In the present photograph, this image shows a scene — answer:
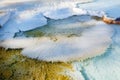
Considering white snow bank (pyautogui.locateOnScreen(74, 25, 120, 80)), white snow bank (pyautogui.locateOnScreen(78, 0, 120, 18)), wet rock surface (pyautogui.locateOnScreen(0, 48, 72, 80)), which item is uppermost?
white snow bank (pyautogui.locateOnScreen(78, 0, 120, 18))

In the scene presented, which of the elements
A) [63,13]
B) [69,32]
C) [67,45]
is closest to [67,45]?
[67,45]

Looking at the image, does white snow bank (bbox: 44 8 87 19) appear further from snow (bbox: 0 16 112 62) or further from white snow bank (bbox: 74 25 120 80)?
white snow bank (bbox: 74 25 120 80)

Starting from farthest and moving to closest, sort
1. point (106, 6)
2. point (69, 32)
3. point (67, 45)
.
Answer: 1. point (106, 6)
2. point (69, 32)
3. point (67, 45)

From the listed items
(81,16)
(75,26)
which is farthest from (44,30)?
(81,16)

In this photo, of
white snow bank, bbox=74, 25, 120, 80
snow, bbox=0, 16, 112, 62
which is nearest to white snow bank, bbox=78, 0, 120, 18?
snow, bbox=0, 16, 112, 62

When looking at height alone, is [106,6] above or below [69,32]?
above

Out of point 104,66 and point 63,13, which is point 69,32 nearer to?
point 63,13

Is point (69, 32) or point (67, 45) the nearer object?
point (67, 45)

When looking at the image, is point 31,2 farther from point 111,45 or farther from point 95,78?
point 95,78
